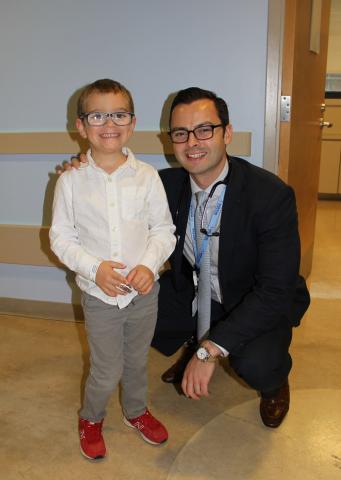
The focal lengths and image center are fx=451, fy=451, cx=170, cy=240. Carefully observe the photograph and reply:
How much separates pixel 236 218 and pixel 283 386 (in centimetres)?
66

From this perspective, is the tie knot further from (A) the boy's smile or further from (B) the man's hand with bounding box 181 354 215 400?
(B) the man's hand with bounding box 181 354 215 400

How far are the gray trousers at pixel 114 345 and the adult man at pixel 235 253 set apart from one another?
0.18 meters

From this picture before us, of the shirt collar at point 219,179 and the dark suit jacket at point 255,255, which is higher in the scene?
the shirt collar at point 219,179


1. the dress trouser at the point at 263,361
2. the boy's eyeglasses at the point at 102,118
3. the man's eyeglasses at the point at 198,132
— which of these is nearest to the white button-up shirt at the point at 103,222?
the boy's eyeglasses at the point at 102,118

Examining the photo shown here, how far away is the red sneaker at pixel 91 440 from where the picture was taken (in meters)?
1.52

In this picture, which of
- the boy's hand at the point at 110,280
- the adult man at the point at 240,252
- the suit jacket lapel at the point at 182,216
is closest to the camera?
the boy's hand at the point at 110,280

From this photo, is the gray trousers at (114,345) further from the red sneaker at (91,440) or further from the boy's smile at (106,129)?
the boy's smile at (106,129)

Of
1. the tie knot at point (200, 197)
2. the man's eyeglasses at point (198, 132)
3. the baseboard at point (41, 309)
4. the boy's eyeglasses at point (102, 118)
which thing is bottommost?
the baseboard at point (41, 309)

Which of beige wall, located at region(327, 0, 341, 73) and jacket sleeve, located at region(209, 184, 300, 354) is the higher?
beige wall, located at region(327, 0, 341, 73)

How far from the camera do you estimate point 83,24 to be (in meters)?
2.23

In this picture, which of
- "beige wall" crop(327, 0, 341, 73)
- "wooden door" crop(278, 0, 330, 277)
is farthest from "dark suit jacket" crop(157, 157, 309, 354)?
"beige wall" crop(327, 0, 341, 73)

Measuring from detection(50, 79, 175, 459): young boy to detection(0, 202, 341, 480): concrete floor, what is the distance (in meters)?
0.15

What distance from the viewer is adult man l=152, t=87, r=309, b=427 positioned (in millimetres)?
1536

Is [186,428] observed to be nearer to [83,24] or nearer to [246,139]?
[246,139]
